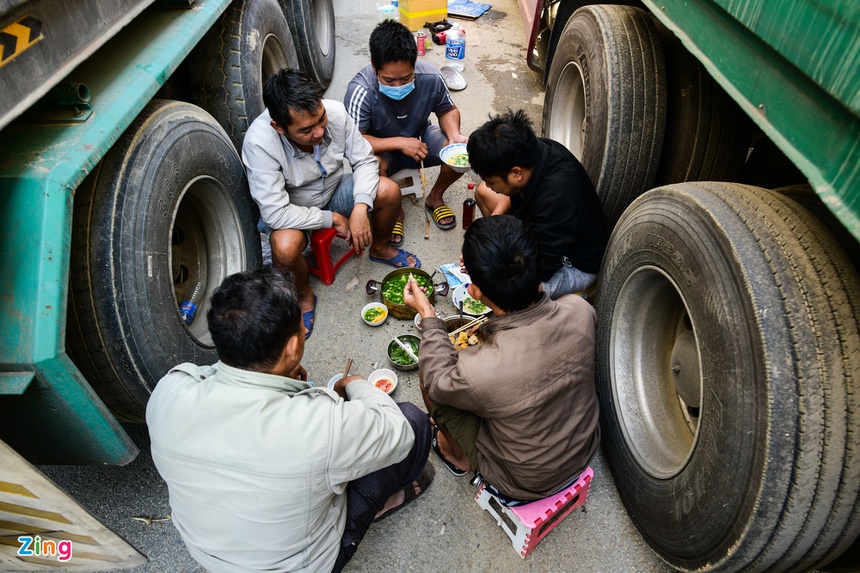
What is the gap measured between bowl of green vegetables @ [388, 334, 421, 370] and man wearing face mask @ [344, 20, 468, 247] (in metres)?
0.96

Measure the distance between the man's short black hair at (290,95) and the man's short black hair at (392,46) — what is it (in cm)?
83

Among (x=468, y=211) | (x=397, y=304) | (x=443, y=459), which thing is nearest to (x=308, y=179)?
(x=397, y=304)

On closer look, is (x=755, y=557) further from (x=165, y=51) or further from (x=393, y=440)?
(x=165, y=51)

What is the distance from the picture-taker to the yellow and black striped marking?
139cm

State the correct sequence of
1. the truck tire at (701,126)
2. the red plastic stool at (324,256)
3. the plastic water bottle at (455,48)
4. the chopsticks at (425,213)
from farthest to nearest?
the plastic water bottle at (455,48) → the chopsticks at (425,213) → the red plastic stool at (324,256) → the truck tire at (701,126)

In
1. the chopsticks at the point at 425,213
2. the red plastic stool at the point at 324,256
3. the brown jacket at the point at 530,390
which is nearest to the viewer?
the brown jacket at the point at 530,390

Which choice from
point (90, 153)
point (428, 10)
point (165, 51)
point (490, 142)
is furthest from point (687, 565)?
point (428, 10)

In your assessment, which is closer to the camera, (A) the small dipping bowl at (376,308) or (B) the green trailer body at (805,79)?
(B) the green trailer body at (805,79)

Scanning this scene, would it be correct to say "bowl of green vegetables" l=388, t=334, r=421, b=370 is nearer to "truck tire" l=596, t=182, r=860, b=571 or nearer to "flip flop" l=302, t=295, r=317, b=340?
"flip flop" l=302, t=295, r=317, b=340

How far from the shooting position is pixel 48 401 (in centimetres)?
157

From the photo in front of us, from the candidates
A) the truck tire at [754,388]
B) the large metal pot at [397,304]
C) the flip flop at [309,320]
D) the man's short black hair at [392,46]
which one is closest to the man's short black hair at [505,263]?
the truck tire at [754,388]
